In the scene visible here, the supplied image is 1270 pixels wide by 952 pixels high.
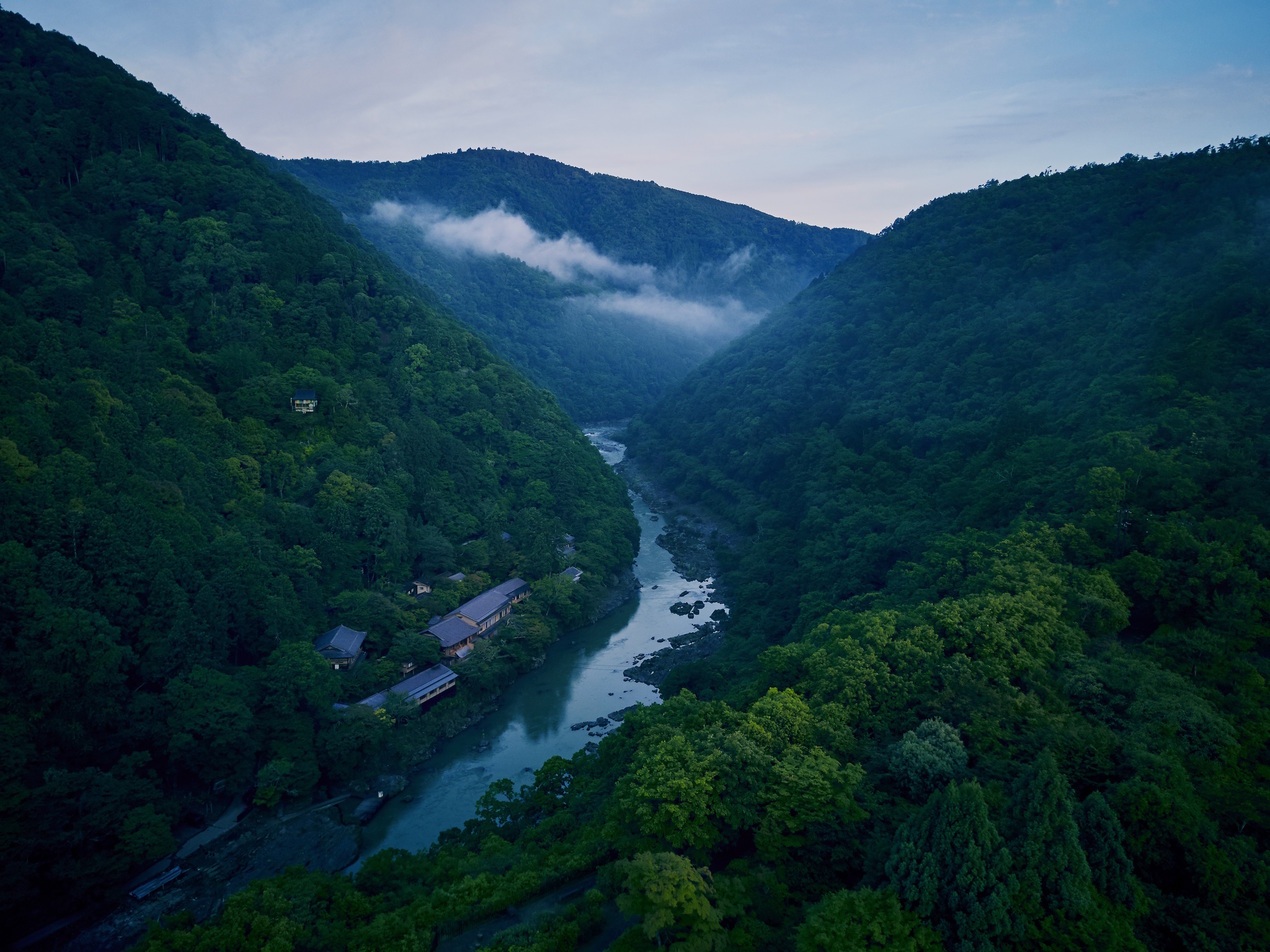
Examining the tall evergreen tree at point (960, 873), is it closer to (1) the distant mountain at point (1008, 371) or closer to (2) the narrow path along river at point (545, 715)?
(2) the narrow path along river at point (545, 715)

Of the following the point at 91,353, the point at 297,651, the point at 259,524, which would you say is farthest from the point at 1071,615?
the point at 91,353

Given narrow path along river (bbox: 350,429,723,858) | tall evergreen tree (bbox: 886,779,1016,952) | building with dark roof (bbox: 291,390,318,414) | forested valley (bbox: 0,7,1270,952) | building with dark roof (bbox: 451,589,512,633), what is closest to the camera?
tall evergreen tree (bbox: 886,779,1016,952)

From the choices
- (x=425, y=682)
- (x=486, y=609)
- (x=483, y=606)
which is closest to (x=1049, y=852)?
(x=425, y=682)

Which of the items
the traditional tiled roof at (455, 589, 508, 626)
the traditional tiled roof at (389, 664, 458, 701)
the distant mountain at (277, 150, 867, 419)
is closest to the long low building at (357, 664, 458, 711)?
the traditional tiled roof at (389, 664, 458, 701)

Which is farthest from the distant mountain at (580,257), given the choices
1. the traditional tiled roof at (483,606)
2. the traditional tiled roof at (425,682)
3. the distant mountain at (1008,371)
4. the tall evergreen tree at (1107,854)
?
the tall evergreen tree at (1107,854)

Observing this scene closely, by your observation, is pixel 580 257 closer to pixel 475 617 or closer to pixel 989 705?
pixel 475 617

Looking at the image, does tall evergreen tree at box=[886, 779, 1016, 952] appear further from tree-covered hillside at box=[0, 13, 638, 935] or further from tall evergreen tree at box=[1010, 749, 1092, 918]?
tree-covered hillside at box=[0, 13, 638, 935]
